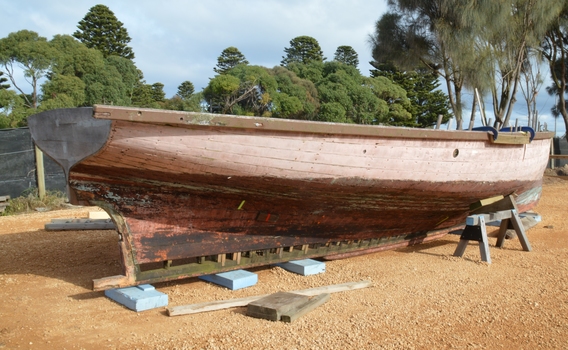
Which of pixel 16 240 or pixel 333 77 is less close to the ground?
pixel 333 77

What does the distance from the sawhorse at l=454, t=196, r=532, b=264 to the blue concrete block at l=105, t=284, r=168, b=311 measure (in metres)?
3.56

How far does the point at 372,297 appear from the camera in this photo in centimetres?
399

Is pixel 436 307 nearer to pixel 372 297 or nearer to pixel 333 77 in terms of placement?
pixel 372 297

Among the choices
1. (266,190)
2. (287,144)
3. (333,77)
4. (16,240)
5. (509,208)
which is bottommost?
(16,240)

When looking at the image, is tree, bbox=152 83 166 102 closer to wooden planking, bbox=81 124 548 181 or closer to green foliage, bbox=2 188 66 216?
green foliage, bbox=2 188 66 216

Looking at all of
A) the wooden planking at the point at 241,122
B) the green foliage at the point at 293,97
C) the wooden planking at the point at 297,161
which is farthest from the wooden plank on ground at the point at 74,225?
the green foliage at the point at 293,97

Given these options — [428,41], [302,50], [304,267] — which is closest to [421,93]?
[302,50]

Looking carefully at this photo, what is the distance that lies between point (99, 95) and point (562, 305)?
2464 cm

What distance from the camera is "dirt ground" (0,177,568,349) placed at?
3074mm

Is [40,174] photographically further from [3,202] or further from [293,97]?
[293,97]

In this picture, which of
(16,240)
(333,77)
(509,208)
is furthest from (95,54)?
(509,208)

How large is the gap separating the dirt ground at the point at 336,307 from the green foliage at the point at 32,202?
4.27m

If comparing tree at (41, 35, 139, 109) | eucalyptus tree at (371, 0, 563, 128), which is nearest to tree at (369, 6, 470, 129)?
eucalyptus tree at (371, 0, 563, 128)

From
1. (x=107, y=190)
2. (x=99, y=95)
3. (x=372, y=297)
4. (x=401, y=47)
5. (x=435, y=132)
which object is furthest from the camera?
(x=99, y=95)
